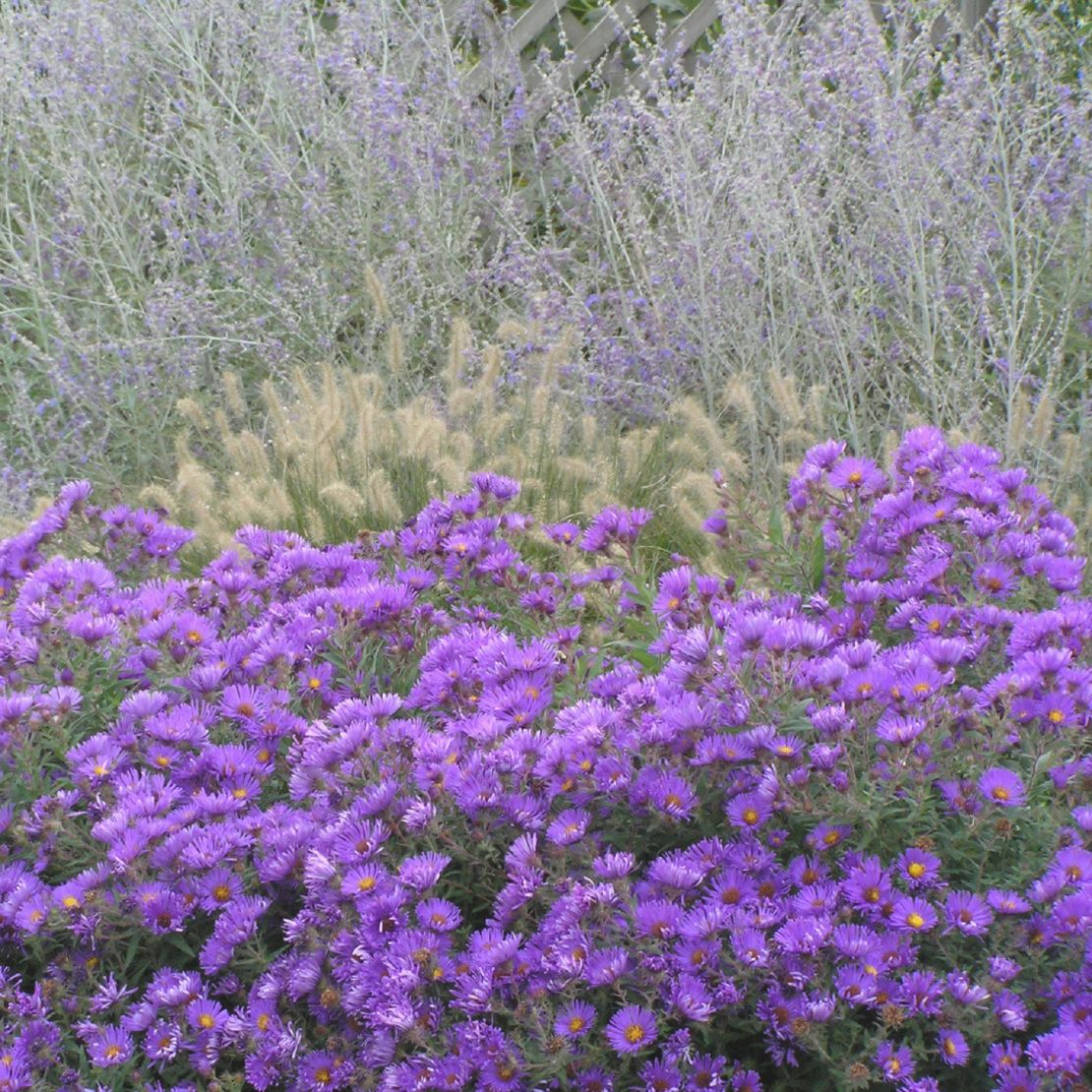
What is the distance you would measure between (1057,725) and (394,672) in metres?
0.97

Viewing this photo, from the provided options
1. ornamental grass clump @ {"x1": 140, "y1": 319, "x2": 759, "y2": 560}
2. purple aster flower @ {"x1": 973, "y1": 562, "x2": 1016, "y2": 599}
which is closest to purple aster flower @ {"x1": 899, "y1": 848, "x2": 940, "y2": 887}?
purple aster flower @ {"x1": 973, "y1": 562, "x2": 1016, "y2": 599}

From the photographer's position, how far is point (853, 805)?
1.44 metres

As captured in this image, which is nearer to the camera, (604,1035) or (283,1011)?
(604,1035)

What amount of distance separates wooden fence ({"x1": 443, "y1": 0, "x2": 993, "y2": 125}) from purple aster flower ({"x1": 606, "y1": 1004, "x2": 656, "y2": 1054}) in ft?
14.7

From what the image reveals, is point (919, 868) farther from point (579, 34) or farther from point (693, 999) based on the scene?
point (579, 34)

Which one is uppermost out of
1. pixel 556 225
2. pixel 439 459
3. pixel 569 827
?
pixel 569 827

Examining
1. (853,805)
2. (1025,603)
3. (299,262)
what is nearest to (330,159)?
(299,262)

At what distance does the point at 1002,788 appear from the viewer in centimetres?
143

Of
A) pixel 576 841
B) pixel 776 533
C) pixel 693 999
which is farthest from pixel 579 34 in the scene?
pixel 693 999

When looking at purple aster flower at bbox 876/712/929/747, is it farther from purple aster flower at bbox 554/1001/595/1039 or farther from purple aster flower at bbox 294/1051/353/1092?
purple aster flower at bbox 294/1051/353/1092

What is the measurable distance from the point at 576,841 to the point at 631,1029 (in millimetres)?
244

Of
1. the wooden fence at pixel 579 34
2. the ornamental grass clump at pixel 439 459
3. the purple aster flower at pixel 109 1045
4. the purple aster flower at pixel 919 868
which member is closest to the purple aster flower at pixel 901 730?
the purple aster flower at pixel 919 868

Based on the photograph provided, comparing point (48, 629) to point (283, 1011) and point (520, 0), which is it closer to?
point (283, 1011)

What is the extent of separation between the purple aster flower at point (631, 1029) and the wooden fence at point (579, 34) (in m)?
4.48
